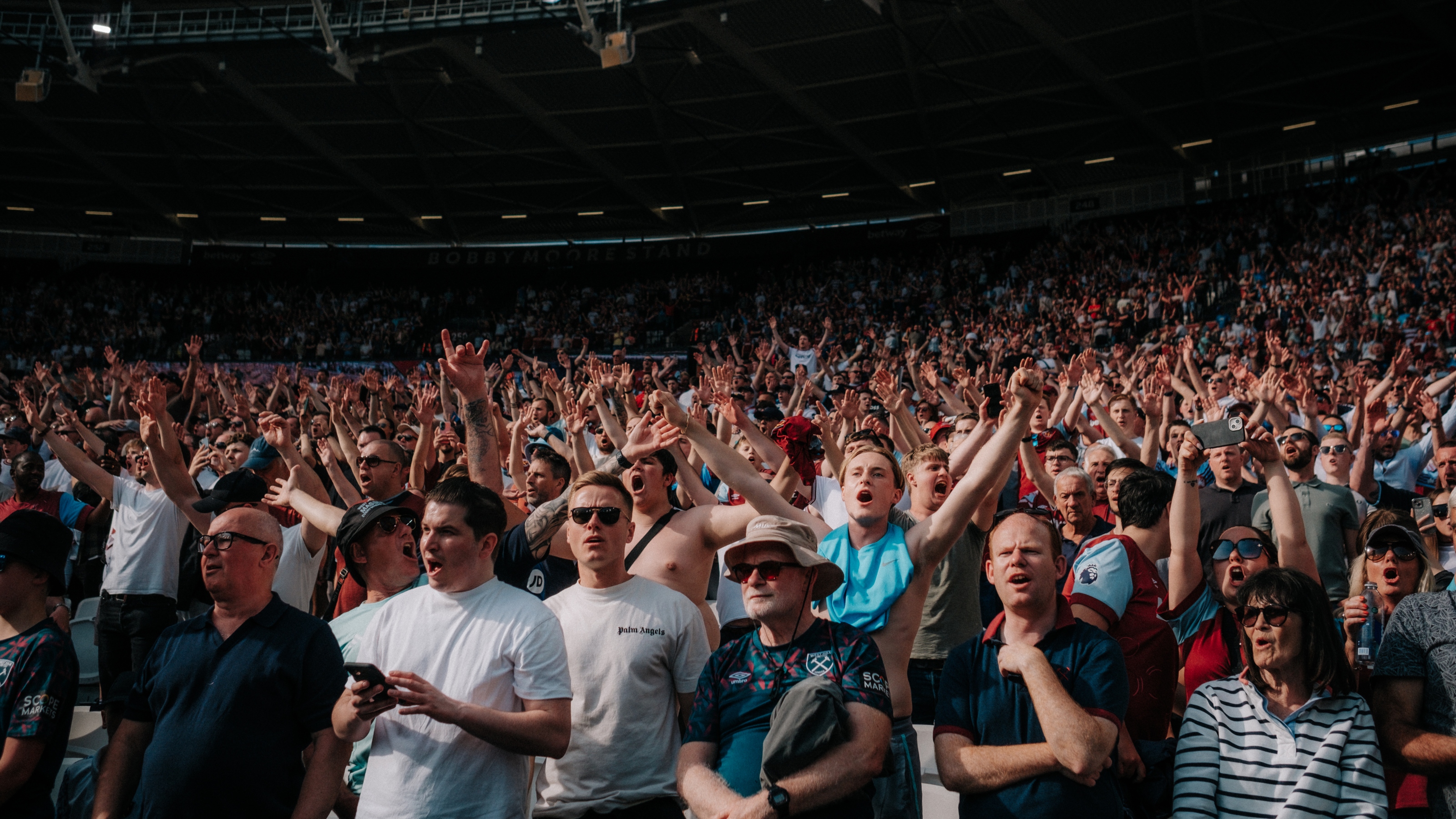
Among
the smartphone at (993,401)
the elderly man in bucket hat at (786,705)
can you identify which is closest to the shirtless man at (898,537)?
the elderly man in bucket hat at (786,705)

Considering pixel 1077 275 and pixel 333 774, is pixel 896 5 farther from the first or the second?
pixel 333 774

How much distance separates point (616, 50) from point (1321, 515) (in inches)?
571

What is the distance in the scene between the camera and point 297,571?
473 cm

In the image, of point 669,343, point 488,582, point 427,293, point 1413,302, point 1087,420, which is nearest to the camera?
point 488,582

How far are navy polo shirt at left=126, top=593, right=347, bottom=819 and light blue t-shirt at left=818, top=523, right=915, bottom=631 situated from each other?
173 centimetres

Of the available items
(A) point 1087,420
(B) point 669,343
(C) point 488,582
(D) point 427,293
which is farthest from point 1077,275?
(C) point 488,582

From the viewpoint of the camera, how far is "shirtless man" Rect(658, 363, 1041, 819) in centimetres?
328

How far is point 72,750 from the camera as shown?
429 cm

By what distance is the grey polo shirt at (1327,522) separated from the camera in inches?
196

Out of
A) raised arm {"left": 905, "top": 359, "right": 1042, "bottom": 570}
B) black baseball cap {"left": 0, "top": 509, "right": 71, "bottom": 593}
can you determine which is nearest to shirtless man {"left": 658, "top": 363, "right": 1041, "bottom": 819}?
raised arm {"left": 905, "top": 359, "right": 1042, "bottom": 570}

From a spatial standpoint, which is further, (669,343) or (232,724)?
(669,343)

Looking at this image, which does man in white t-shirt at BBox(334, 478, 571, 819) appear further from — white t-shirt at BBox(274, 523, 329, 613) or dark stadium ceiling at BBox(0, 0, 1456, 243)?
dark stadium ceiling at BBox(0, 0, 1456, 243)

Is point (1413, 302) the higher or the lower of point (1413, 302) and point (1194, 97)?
the lower

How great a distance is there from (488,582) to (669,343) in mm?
23103
